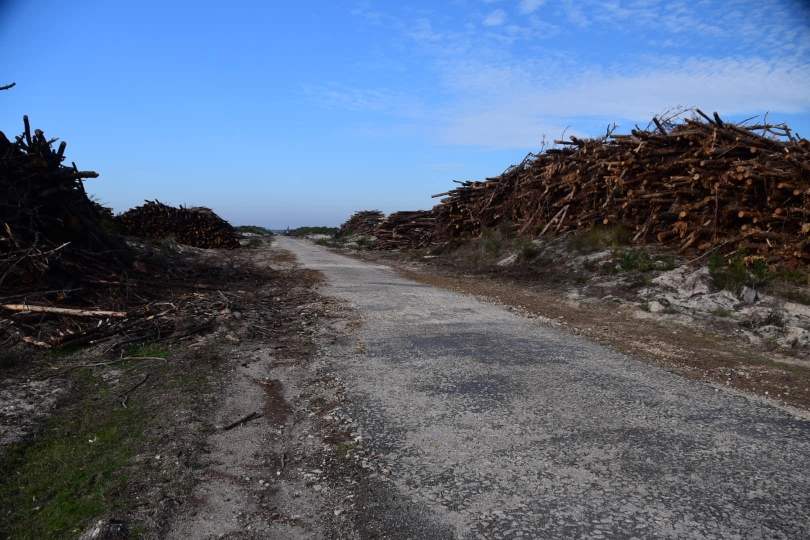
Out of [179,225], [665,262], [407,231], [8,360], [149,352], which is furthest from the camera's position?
[407,231]

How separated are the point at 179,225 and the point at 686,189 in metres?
21.1

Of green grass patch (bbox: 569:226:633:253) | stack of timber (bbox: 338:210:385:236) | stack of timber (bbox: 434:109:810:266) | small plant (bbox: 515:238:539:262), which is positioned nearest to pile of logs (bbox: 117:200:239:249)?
stack of timber (bbox: 338:210:385:236)

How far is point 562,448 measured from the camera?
10.9 feet

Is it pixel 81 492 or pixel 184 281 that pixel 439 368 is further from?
pixel 184 281

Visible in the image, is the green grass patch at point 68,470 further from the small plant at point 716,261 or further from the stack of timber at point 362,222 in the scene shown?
the stack of timber at point 362,222

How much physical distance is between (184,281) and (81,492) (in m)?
6.81

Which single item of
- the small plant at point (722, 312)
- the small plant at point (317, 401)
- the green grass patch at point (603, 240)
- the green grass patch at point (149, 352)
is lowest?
the small plant at point (317, 401)

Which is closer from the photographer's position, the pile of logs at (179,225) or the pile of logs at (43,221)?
the pile of logs at (43,221)

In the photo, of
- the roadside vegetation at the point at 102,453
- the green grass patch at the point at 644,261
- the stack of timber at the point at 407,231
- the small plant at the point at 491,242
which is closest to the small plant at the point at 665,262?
the green grass patch at the point at 644,261

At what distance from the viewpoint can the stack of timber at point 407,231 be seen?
25216 mm

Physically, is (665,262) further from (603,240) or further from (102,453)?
(102,453)

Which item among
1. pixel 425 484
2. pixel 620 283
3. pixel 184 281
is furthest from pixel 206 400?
pixel 620 283

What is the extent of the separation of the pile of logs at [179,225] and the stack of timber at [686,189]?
585 inches

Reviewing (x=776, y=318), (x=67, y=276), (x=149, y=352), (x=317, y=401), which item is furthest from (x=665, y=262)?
(x=67, y=276)
